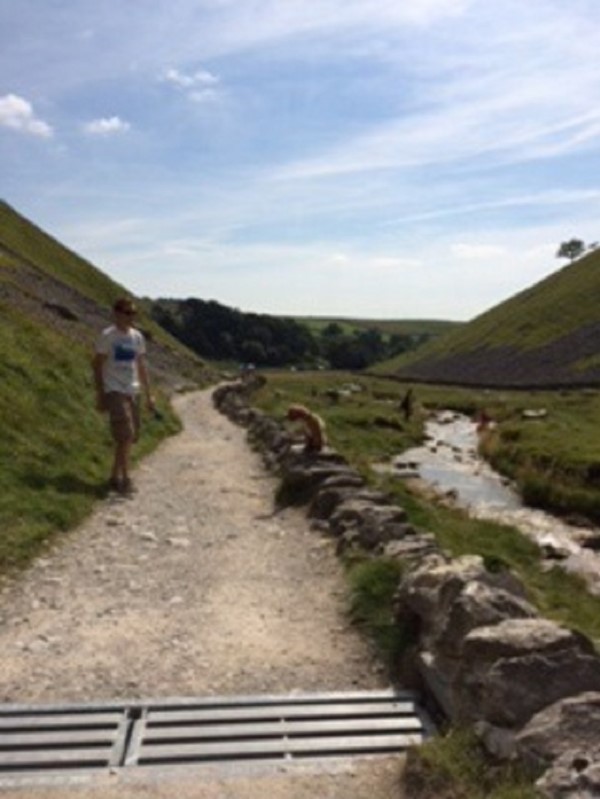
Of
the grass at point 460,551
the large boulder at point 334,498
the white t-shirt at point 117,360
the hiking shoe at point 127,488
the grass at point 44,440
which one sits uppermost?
the white t-shirt at point 117,360

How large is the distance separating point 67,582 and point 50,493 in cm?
383

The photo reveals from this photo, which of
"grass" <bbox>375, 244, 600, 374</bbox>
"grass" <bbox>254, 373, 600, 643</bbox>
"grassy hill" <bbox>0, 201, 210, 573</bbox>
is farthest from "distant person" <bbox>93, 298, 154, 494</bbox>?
"grass" <bbox>375, 244, 600, 374</bbox>

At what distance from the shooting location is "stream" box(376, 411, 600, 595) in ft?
82.3

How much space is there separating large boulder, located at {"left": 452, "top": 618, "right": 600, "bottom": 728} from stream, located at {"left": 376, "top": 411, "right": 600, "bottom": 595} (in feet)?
48.0

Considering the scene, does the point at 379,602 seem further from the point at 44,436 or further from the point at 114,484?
the point at 44,436

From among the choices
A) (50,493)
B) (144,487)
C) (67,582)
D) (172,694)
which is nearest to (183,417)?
(144,487)

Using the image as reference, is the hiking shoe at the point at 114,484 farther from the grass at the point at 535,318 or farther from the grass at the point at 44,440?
the grass at the point at 535,318

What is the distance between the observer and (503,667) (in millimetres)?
6789

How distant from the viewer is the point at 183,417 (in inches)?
1459

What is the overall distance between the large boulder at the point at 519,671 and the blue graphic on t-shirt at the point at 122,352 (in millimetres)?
11061

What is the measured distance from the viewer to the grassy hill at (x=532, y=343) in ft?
389

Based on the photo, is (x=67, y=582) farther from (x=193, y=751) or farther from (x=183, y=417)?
(x=183, y=417)

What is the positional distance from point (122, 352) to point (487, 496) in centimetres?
2114

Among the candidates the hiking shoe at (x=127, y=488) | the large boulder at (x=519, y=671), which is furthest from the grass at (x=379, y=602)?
the hiking shoe at (x=127, y=488)
